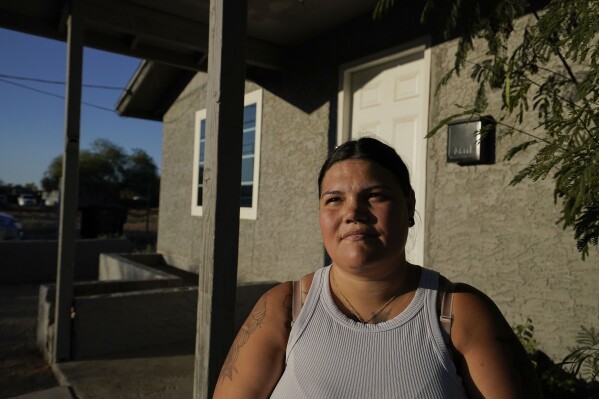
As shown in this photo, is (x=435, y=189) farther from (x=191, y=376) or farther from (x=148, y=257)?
(x=148, y=257)

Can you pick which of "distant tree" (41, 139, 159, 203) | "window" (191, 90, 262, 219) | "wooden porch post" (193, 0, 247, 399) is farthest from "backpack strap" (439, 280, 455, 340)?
→ "distant tree" (41, 139, 159, 203)

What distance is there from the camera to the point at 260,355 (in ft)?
4.70

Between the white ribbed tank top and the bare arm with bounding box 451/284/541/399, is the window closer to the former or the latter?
the white ribbed tank top

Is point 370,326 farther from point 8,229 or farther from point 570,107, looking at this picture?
point 8,229

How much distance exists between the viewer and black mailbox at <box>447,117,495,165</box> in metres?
3.62

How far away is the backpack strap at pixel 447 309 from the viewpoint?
1.30 m

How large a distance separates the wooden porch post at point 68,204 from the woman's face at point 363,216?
3.00 metres

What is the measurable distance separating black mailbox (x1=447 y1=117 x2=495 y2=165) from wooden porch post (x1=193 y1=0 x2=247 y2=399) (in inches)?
85.4

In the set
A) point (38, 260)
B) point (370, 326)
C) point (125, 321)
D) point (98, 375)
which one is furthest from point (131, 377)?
point (38, 260)

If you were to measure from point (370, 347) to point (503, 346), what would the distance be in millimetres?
359

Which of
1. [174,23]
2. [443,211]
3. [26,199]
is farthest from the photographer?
[26,199]

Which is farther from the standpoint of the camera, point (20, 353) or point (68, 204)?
point (20, 353)

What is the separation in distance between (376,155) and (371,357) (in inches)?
24.5

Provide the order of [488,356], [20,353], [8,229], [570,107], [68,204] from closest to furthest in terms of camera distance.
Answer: [488,356]
[570,107]
[68,204]
[20,353]
[8,229]
